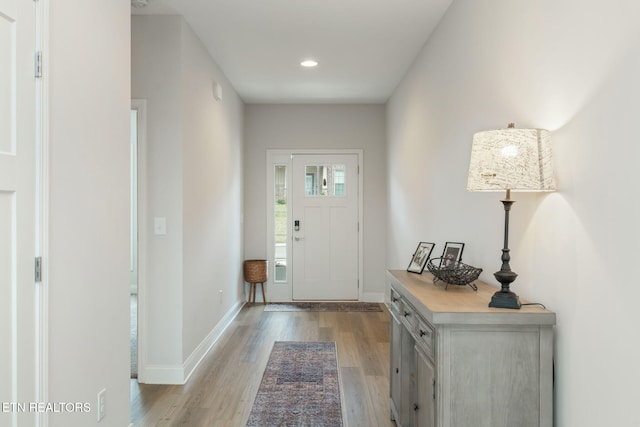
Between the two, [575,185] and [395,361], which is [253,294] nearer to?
[395,361]

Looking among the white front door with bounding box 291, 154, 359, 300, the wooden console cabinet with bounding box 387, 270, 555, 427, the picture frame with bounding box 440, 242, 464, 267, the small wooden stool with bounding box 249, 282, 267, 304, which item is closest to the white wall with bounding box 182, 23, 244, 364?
the small wooden stool with bounding box 249, 282, 267, 304

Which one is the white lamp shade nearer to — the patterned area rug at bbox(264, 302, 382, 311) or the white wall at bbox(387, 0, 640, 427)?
the white wall at bbox(387, 0, 640, 427)

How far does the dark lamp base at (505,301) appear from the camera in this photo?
5.32 feet

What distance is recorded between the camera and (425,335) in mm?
1813

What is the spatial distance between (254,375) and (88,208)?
1.97 m

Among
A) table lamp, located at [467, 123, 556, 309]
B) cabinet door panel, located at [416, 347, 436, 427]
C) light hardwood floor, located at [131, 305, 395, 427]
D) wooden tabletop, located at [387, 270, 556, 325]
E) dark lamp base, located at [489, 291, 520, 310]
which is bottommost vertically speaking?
light hardwood floor, located at [131, 305, 395, 427]

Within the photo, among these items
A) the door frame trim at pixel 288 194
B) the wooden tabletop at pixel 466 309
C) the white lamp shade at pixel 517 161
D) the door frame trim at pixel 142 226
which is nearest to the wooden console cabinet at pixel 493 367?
the wooden tabletop at pixel 466 309

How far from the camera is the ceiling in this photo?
3064mm

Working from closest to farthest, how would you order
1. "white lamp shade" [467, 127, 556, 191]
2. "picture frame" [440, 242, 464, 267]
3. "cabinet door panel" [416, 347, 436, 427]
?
1. "white lamp shade" [467, 127, 556, 191]
2. "cabinet door panel" [416, 347, 436, 427]
3. "picture frame" [440, 242, 464, 267]

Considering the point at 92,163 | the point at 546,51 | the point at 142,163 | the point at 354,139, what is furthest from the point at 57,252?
the point at 354,139

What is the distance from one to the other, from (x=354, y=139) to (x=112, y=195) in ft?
14.0

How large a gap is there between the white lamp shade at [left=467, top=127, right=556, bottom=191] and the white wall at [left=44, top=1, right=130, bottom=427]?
1620mm

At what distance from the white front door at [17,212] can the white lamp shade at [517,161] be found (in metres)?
1.62

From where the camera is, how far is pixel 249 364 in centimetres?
361
